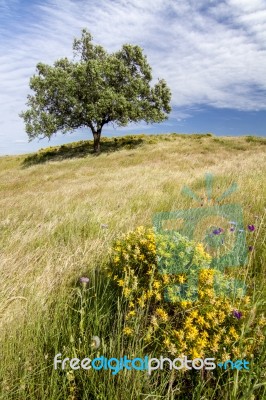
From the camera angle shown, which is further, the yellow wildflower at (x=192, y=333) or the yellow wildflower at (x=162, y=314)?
the yellow wildflower at (x=162, y=314)

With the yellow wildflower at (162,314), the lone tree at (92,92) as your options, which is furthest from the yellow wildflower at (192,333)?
the lone tree at (92,92)

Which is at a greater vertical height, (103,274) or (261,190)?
(261,190)

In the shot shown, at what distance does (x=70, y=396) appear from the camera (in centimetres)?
177

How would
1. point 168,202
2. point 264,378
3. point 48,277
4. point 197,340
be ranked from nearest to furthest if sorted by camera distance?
point 264,378 < point 197,340 < point 48,277 < point 168,202

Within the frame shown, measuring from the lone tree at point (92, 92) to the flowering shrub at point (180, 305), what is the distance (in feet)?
90.9

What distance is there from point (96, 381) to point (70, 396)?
0.59 feet

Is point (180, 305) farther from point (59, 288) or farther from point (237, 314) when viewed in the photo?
point (59, 288)

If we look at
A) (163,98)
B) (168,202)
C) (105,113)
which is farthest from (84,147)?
(168,202)

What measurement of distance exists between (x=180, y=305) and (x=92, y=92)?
29.2 m

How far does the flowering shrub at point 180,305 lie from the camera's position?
1876 mm

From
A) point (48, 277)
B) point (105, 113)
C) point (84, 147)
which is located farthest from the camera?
point (84, 147)

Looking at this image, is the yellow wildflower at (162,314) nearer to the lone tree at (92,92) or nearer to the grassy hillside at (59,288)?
the grassy hillside at (59,288)

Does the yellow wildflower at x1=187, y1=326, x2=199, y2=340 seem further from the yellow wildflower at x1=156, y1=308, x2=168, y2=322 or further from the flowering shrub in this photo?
the yellow wildflower at x1=156, y1=308, x2=168, y2=322

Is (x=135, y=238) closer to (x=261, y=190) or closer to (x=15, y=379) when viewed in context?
(x=15, y=379)
